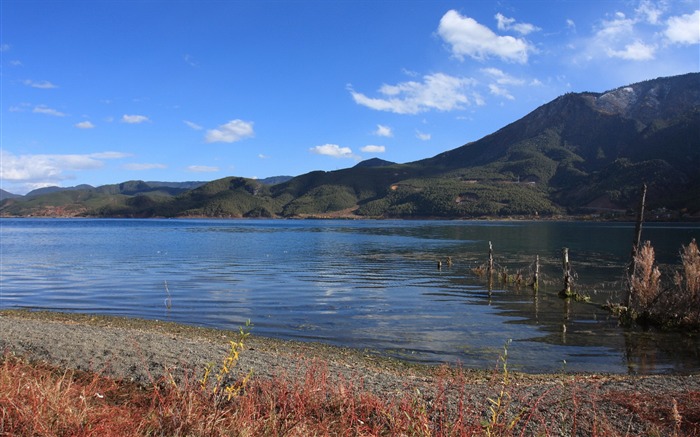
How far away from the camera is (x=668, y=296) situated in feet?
56.9

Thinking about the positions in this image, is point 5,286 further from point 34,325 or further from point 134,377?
point 134,377

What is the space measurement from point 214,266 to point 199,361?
29.0 meters

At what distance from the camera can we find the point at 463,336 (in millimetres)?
16047

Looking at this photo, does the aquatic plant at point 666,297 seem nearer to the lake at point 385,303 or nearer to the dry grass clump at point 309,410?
the lake at point 385,303

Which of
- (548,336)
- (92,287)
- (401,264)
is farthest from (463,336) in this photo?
(401,264)

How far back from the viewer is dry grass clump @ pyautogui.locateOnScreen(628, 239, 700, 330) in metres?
16.2

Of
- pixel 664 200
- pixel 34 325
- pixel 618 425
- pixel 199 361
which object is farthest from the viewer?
pixel 664 200

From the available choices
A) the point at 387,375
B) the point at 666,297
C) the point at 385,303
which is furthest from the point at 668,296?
the point at 387,375

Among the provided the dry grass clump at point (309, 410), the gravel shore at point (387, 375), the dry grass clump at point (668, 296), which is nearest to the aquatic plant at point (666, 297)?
the dry grass clump at point (668, 296)

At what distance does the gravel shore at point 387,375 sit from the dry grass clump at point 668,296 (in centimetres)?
646

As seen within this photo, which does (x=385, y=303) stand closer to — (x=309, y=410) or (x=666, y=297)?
(x=666, y=297)

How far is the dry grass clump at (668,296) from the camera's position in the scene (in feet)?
53.1

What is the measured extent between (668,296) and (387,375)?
12.9 metres

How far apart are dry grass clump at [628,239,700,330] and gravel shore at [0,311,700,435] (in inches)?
254
